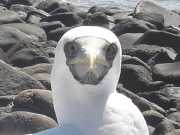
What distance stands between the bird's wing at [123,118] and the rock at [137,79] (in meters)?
7.30

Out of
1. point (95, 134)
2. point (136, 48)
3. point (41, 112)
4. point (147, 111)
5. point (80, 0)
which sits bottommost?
point (80, 0)

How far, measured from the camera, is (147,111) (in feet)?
28.5

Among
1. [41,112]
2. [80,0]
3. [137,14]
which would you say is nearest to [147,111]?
[41,112]

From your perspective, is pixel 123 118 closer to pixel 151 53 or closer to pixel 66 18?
pixel 151 53

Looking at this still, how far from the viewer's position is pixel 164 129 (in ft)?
25.0

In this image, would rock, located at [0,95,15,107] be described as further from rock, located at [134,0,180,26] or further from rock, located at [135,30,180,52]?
rock, located at [134,0,180,26]

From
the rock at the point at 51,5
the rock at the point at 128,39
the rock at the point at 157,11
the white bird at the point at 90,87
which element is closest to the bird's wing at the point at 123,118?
the white bird at the point at 90,87

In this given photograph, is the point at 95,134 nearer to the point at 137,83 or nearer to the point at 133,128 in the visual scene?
the point at 133,128

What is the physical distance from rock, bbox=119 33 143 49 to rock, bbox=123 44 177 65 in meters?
0.46

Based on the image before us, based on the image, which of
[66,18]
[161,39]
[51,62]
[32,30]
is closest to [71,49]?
[51,62]

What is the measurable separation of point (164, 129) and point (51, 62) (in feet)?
14.1

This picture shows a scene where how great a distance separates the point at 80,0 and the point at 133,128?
2272 cm

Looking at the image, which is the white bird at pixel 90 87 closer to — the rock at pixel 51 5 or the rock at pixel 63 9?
the rock at pixel 63 9

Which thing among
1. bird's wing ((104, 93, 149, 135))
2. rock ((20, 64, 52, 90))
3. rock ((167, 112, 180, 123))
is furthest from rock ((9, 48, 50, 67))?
bird's wing ((104, 93, 149, 135))
